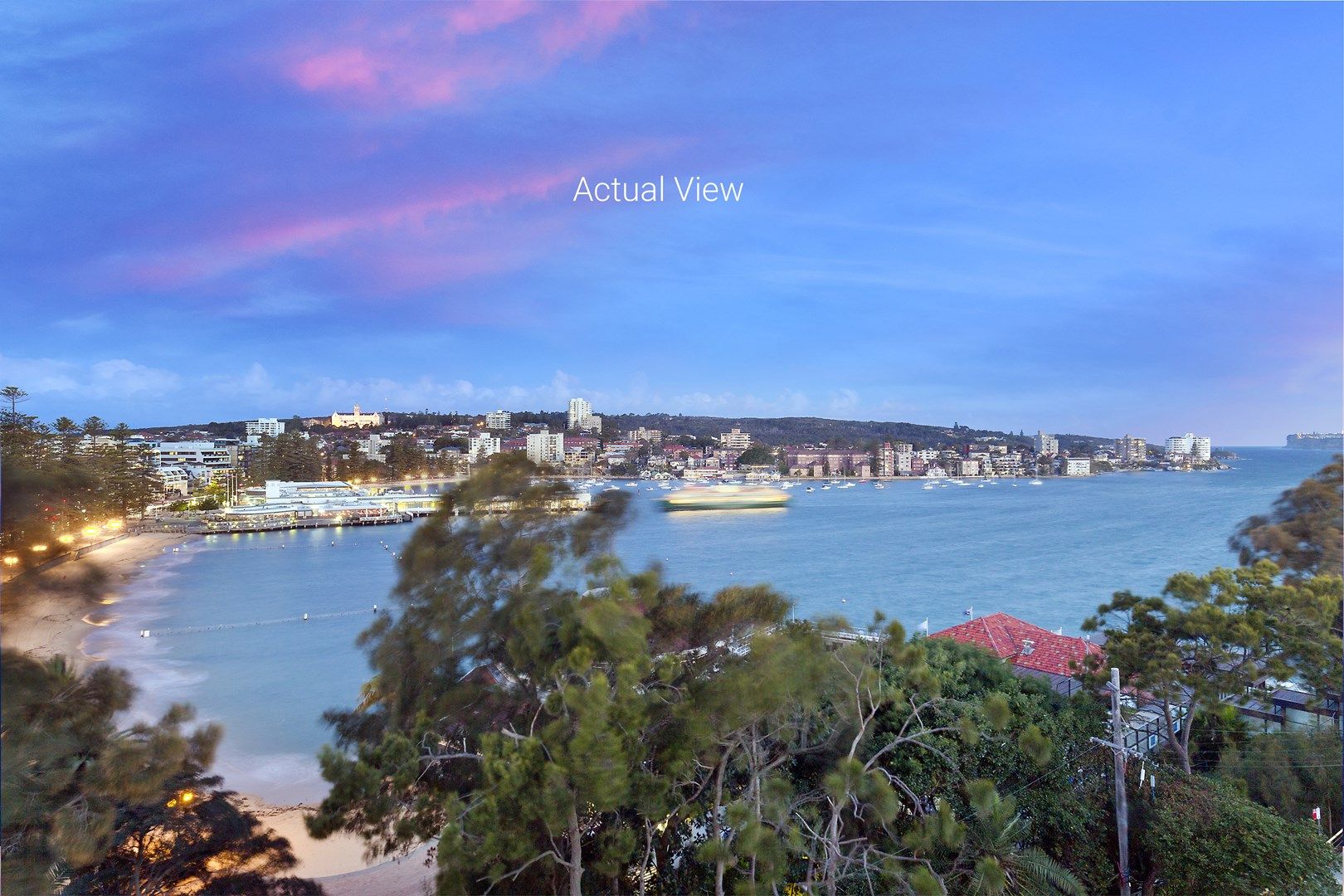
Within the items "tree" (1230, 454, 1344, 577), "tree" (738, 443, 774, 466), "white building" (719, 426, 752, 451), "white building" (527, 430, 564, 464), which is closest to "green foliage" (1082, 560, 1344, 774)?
"tree" (1230, 454, 1344, 577)

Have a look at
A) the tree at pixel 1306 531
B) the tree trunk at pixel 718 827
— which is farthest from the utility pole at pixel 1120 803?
the tree at pixel 1306 531

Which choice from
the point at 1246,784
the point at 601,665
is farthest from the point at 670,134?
the point at 1246,784

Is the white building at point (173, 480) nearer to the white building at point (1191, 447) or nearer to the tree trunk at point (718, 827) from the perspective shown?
the tree trunk at point (718, 827)

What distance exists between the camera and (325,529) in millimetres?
17453

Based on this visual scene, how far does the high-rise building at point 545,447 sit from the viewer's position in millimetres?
3417

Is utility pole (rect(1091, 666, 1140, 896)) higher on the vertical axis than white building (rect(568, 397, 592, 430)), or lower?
lower

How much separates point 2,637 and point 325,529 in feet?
58.6

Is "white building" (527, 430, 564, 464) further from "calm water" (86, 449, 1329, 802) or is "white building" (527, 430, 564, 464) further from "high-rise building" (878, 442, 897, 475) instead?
"high-rise building" (878, 442, 897, 475)

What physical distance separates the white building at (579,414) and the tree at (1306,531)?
219 inches

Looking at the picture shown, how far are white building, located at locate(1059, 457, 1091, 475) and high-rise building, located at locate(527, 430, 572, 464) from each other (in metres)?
25.9

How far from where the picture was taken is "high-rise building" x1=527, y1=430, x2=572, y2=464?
3417 mm

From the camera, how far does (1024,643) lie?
635cm

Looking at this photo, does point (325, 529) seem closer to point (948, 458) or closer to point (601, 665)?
point (601, 665)

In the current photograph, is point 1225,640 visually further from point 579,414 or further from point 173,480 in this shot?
point 173,480
